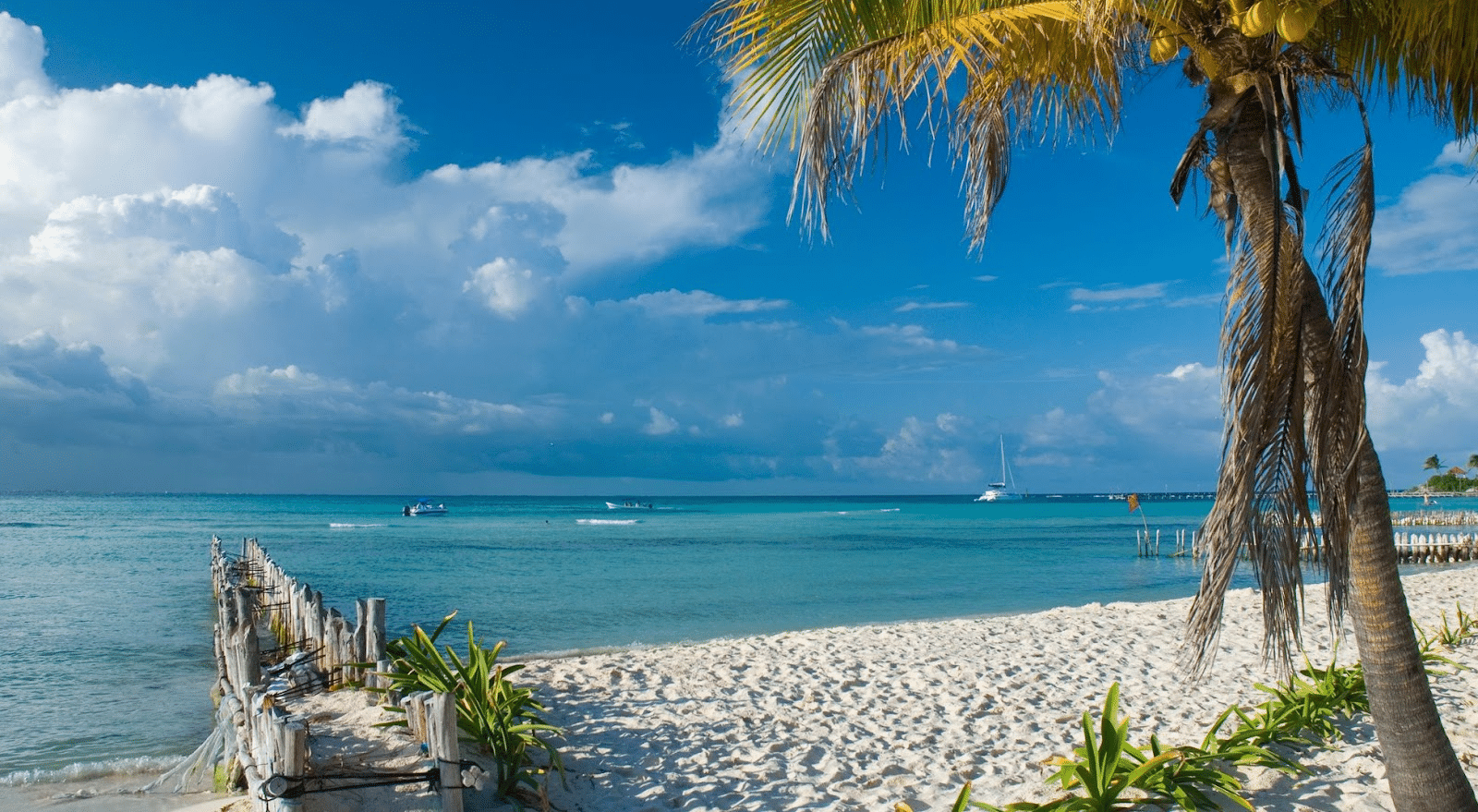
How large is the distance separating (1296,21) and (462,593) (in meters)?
21.9

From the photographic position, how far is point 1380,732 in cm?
420

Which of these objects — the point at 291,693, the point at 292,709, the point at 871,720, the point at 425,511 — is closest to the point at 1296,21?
the point at 871,720

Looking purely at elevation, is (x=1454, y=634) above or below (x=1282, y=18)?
below

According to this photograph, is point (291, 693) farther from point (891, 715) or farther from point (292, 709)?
point (891, 715)

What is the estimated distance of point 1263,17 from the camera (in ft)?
12.0

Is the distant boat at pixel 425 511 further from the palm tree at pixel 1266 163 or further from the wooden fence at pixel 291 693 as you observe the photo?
the palm tree at pixel 1266 163

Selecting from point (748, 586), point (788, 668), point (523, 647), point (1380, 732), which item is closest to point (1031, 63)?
point (1380, 732)

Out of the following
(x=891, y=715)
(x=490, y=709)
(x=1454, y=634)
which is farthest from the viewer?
(x=1454, y=634)

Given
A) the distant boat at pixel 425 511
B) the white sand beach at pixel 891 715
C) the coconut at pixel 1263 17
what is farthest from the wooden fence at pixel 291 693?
the distant boat at pixel 425 511

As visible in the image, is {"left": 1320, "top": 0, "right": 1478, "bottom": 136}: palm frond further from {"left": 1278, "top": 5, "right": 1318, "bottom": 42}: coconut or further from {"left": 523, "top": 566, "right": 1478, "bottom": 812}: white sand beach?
{"left": 523, "top": 566, "right": 1478, "bottom": 812}: white sand beach

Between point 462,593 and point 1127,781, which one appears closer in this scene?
point 1127,781

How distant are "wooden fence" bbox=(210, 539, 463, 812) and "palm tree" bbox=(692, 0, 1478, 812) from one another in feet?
12.4

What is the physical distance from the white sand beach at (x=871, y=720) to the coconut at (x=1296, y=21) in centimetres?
416

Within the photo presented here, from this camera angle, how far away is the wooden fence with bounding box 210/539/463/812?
4828 mm
